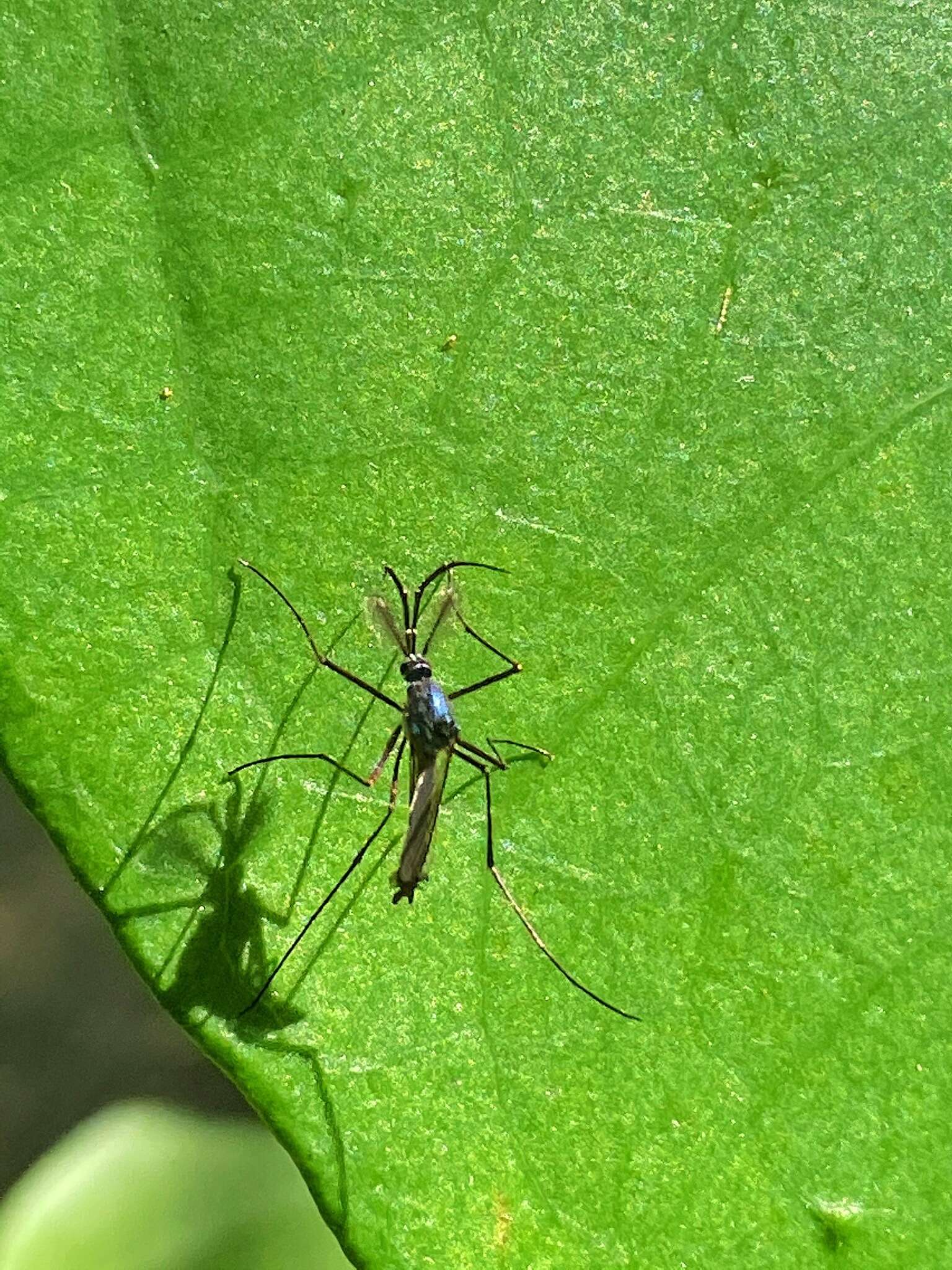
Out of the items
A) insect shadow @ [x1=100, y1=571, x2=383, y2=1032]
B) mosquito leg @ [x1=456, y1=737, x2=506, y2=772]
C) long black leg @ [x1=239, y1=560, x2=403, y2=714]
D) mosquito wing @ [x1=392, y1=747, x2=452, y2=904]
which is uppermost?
long black leg @ [x1=239, y1=560, x2=403, y2=714]

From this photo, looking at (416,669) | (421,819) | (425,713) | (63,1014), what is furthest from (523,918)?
(63,1014)

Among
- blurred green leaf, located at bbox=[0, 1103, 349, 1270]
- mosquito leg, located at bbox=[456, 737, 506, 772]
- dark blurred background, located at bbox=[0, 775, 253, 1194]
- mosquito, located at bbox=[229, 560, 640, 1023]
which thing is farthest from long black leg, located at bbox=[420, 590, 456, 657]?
dark blurred background, located at bbox=[0, 775, 253, 1194]

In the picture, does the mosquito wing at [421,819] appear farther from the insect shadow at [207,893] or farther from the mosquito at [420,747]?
the insect shadow at [207,893]

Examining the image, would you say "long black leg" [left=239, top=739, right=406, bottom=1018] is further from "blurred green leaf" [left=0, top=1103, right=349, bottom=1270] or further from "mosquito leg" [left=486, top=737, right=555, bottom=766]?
"blurred green leaf" [left=0, top=1103, right=349, bottom=1270]

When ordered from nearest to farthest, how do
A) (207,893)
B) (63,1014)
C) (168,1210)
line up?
(207,893) → (168,1210) → (63,1014)

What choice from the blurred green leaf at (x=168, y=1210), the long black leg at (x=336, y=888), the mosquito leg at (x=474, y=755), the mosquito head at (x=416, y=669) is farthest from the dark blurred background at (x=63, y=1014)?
the mosquito leg at (x=474, y=755)

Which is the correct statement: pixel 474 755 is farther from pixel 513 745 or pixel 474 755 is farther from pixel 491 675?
pixel 491 675

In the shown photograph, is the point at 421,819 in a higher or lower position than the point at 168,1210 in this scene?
higher
